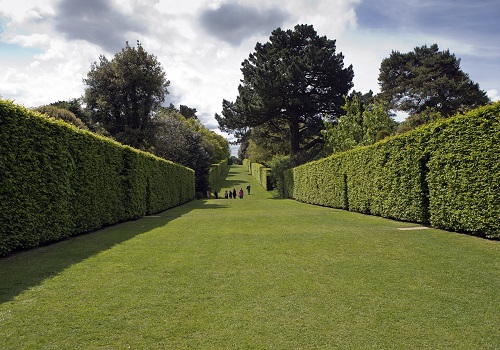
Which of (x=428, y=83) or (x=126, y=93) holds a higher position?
(x=428, y=83)

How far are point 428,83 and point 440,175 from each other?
35345 mm

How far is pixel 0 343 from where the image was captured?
3.73 m

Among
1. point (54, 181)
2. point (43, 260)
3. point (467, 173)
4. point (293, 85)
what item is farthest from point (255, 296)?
point (293, 85)

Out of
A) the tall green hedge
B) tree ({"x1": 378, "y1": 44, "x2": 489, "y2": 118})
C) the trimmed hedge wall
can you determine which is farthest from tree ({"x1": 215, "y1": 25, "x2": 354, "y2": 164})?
the tall green hedge

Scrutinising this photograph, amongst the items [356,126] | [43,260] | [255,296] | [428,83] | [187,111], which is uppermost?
[187,111]

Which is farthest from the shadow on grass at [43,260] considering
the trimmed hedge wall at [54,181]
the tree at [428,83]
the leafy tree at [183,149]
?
the tree at [428,83]

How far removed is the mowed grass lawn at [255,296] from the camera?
3.93 metres

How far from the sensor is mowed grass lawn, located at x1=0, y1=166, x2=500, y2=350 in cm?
393

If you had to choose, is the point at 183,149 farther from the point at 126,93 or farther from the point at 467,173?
the point at 467,173

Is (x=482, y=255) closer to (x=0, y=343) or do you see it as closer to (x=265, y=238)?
(x=265, y=238)

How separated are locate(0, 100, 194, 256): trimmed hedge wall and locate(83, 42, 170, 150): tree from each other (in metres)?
20.1

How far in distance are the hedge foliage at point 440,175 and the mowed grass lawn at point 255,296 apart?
1227 millimetres

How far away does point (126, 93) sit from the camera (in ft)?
114

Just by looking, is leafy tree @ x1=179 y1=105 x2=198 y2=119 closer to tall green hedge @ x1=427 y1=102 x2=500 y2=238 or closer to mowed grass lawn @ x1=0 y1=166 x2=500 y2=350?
tall green hedge @ x1=427 y1=102 x2=500 y2=238
